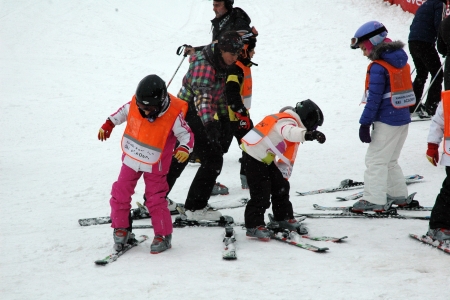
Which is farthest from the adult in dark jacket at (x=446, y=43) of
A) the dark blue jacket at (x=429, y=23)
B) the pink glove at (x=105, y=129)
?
the pink glove at (x=105, y=129)

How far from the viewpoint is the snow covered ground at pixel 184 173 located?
164 inches

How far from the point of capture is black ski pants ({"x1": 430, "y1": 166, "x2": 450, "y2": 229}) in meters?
4.93

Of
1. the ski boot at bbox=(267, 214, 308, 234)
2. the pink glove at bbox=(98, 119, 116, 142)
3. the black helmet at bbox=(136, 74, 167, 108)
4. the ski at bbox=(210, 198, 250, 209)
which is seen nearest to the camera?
the black helmet at bbox=(136, 74, 167, 108)

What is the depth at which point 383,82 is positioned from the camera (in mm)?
5938

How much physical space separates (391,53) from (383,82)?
0.97 feet

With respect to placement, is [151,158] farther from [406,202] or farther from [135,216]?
[406,202]

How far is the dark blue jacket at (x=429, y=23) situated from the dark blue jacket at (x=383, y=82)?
398cm

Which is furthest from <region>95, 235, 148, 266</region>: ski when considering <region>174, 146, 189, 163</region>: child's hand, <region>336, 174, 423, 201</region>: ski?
<region>336, 174, 423, 201</region>: ski

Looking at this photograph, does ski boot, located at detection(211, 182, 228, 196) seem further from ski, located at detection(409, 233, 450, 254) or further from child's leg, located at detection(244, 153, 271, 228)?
ski, located at detection(409, 233, 450, 254)

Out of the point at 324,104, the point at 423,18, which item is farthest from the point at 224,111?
the point at 324,104

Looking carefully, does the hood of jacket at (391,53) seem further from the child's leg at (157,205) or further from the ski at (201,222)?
the child's leg at (157,205)

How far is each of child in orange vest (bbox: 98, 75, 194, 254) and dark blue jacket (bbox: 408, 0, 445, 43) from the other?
19.4 ft

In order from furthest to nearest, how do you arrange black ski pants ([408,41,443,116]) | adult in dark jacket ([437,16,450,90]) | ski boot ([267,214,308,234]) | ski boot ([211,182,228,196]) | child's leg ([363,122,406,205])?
A: 1. black ski pants ([408,41,443,116])
2. ski boot ([211,182,228,196])
3. adult in dark jacket ([437,16,450,90])
4. child's leg ([363,122,406,205])
5. ski boot ([267,214,308,234])

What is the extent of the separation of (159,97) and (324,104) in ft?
24.7
